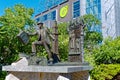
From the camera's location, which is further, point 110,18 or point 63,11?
point 63,11

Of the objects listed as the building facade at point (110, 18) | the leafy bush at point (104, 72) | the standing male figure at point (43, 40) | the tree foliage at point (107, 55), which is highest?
the building facade at point (110, 18)

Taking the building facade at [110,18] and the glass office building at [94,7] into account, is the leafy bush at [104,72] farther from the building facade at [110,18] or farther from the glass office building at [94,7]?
the glass office building at [94,7]

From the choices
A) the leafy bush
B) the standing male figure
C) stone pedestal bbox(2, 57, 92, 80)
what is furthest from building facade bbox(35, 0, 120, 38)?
stone pedestal bbox(2, 57, 92, 80)

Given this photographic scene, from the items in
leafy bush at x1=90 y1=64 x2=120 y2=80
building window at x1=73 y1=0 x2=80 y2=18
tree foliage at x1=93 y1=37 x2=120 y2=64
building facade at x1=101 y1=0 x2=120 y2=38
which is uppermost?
building window at x1=73 y1=0 x2=80 y2=18

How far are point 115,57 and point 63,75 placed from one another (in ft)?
36.3

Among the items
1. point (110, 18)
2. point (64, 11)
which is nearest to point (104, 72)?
point (110, 18)

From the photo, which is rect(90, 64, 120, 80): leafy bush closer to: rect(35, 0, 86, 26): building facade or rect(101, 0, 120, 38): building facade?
rect(101, 0, 120, 38): building facade

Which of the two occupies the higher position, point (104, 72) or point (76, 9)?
point (76, 9)

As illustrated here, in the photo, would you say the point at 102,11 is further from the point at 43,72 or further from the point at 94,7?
the point at 43,72

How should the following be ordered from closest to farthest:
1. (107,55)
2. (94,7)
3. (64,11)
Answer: (107,55), (94,7), (64,11)

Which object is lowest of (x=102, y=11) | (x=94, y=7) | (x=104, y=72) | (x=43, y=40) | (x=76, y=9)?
(x=104, y=72)

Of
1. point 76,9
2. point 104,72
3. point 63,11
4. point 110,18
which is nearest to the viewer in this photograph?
point 104,72

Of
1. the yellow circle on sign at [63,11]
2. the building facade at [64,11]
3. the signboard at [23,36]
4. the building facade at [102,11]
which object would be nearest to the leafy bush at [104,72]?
the signboard at [23,36]

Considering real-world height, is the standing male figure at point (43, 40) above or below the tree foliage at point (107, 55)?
above
